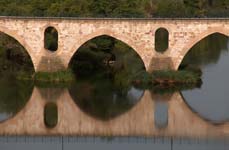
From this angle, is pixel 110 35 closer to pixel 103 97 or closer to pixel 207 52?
pixel 103 97

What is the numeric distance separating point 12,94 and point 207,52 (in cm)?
1957

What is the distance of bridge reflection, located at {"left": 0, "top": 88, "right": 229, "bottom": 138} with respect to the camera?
33094mm

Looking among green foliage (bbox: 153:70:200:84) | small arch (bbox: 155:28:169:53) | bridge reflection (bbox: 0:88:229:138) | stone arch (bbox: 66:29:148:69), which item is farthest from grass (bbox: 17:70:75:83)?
small arch (bbox: 155:28:169:53)

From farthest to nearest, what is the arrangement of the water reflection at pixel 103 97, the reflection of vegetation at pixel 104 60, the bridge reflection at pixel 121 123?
the reflection of vegetation at pixel 104 60 → the water reflection at pixel 103 97 → the bridge reflection at pixel 121 123

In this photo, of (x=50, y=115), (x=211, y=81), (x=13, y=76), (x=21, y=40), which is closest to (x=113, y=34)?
(x=21, y=40)

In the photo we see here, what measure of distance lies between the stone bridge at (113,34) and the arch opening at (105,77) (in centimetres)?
184

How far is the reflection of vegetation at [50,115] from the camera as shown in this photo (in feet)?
114

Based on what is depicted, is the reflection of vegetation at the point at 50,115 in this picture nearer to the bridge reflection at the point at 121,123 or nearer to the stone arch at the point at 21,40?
the bridge reflection at the point at 121,123

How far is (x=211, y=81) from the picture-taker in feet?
141

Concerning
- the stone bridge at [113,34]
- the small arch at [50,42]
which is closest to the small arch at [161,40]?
the stone bridge at [113,34]

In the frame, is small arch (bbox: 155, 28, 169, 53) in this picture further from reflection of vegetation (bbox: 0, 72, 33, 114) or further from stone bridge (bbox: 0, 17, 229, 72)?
reflection of vegetation (bbox: 0, 72, 33, 114)

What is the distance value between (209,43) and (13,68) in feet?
63.0

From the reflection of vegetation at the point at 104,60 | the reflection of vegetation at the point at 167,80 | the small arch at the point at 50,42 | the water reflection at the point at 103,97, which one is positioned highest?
the small arch at the point at 50,42

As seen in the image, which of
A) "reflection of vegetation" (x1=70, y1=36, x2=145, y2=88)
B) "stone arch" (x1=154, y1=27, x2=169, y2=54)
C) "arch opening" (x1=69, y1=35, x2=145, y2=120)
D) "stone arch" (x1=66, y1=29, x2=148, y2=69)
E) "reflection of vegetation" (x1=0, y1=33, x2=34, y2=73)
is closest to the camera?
"arch opening" (x1=69, y1=35, x2=145, y2=120)
